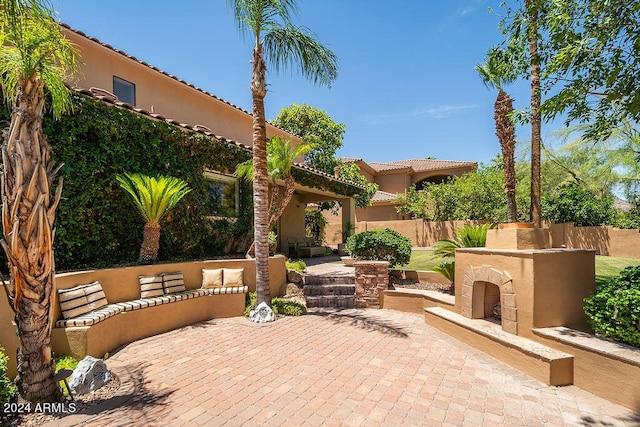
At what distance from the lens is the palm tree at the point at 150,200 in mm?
7535

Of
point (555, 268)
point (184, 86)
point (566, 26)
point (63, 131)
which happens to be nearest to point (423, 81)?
point (566, 26)

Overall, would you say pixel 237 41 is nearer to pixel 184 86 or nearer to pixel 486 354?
pixel 184 86

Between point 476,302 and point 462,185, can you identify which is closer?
point 476,302

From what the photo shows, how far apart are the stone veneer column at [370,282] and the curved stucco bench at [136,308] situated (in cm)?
268

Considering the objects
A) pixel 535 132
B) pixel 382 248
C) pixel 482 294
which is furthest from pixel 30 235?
pixel 535 132

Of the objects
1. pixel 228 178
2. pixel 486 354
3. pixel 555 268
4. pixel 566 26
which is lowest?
pixel 486 354

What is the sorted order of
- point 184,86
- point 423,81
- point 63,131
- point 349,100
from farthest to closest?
point 349,100, point 423,81, point 184,86, point 63,131

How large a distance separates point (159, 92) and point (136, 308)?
923cm

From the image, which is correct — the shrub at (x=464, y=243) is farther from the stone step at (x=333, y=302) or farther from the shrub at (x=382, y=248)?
the stone step at (x=333, y=302)

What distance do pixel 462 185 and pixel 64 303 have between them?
24.3 metres

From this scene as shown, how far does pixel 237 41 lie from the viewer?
822cm

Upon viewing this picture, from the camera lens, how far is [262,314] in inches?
308

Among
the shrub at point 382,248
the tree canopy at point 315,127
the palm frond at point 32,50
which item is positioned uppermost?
the tree canopy at point 315,127

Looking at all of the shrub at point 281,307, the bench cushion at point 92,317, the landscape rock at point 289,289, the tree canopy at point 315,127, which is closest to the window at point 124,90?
the bench cushion at point 92,317
